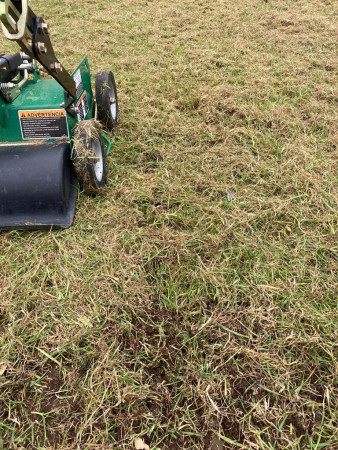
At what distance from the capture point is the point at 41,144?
83.1 inches

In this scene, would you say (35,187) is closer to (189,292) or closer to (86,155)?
(86,155)

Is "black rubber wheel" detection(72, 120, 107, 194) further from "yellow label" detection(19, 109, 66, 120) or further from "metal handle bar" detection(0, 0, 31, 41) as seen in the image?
"metal handle bar" detection(0, 0, 31, 41)

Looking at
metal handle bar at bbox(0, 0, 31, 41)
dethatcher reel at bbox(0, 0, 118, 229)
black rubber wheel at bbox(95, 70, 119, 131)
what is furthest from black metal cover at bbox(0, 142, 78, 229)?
black rubber wheel at bbox(95, 70, 119, 131)

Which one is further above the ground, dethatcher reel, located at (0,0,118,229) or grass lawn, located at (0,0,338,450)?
dethatcher reel, located at (0,0,118,229)

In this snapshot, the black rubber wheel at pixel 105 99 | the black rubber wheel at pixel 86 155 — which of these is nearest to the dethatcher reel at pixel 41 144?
the black rubber wheel at pixel 86 155

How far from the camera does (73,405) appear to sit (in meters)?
1.40

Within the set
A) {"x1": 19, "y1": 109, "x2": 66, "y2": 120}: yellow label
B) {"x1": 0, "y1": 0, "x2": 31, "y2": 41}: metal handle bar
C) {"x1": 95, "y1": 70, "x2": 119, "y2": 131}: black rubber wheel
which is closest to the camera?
{"x1": 0, "y1": 0, "x2": 31, "y2": 41}: metal handle bar

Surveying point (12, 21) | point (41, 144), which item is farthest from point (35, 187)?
point (12, 21)

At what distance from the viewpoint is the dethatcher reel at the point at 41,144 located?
1.94 meters

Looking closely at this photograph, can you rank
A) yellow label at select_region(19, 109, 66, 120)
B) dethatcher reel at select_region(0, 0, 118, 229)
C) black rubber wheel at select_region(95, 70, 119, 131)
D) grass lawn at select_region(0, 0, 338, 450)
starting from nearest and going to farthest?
grass lawn at select_region(0, 0, 338, 450) < dethatcher reel at select_region(0, 0, 118, 229) < yellow label at select_region(19, 109, 66, 120) < black rubber wheel at select_region(95, 70, 119, 131)

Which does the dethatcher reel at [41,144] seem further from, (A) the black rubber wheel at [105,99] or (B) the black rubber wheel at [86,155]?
(A) the black rubber wheel at [105,99]

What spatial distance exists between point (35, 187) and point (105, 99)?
1.19 metres

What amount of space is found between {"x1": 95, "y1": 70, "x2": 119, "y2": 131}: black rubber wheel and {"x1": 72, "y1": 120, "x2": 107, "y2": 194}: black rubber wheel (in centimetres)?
62

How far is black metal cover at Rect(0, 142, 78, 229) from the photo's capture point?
1.94 m
